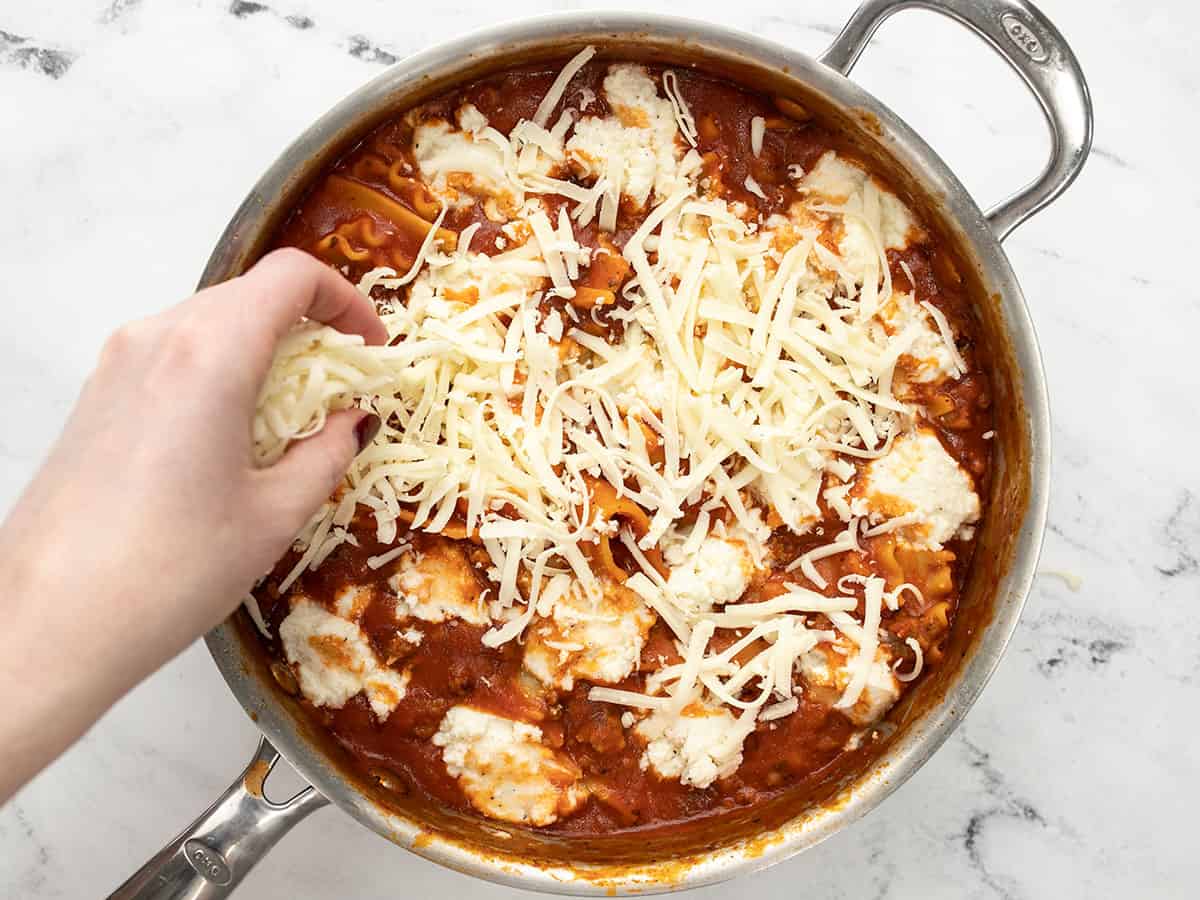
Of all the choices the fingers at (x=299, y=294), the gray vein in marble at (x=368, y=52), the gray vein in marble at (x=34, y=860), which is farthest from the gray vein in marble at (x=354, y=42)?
the gray vein in marble at (x=34, y=860)

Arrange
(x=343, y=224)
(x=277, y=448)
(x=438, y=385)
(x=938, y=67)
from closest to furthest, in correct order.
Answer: (x=277, y=448)
(x=438, y=385)
(x=343, y=224)
(x=938, y=67)

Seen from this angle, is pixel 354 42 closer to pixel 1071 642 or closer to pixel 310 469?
pixel 310 469

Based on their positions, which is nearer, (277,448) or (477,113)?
(277,448)

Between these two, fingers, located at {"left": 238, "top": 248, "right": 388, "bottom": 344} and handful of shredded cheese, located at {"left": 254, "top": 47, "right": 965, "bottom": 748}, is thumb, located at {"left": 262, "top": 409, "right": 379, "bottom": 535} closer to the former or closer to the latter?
fingers, located at {"left": 238, "top": 248, "right": 388, "bottom": 344}

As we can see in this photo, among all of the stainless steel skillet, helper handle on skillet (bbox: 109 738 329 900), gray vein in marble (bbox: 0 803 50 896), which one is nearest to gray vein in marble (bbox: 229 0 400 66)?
the stainless steel skillet

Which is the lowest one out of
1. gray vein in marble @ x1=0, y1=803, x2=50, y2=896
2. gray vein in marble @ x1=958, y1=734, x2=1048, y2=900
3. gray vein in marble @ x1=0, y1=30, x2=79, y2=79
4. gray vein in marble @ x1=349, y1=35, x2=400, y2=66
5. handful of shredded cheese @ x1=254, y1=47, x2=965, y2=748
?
gray vein in marble @ x1=958, y1=734, x2=1048, y2=900

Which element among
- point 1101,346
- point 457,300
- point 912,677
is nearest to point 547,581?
point 457,300

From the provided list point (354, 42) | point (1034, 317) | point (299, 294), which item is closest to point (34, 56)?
point (354, 42)

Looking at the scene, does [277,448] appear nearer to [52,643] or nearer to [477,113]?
[52,643]
